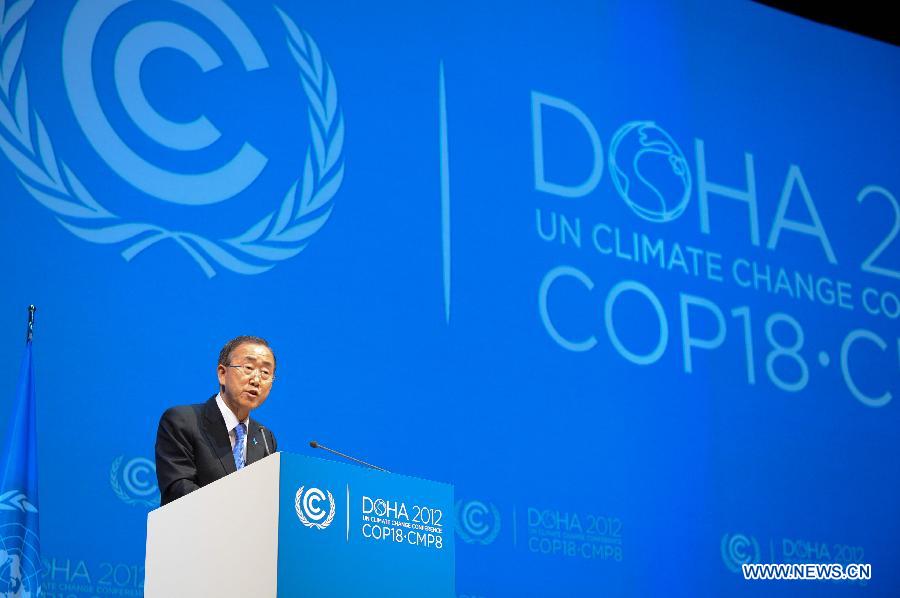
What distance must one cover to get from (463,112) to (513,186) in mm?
397

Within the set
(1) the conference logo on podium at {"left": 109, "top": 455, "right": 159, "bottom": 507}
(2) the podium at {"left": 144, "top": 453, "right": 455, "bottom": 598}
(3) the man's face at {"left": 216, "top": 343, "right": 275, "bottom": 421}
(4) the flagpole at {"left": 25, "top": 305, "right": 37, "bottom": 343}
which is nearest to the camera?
(2) the podium at {"left": 144, "top": 453, "right": 455, "bottom": 598}

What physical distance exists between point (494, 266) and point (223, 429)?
211 centimetres

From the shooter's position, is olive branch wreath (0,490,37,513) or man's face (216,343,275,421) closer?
man's face (216,343,275,421)

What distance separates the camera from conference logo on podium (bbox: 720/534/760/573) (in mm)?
5770

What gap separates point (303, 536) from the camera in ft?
8.95

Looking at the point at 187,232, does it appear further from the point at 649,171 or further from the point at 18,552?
the point at 649,171

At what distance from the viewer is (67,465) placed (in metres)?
4.34

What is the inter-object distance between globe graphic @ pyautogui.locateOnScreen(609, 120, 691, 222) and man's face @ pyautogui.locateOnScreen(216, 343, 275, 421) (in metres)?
2.78

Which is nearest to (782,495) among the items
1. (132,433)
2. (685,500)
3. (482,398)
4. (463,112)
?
(685,500)

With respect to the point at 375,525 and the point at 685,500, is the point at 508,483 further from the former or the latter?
the point at 375,525

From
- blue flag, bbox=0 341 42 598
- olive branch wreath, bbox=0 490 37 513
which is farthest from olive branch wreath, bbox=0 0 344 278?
olive branch wreath, bbox=0 490 37 513

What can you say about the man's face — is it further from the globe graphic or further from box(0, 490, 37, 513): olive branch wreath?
the globe graphic

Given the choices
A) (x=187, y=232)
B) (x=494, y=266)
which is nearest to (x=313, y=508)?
(x=187, y=232)

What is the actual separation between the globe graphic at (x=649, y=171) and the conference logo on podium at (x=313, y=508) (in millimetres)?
3535
